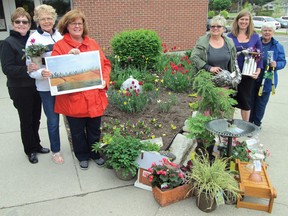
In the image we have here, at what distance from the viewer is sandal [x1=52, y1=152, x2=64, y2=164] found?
369cm

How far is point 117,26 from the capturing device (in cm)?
1001

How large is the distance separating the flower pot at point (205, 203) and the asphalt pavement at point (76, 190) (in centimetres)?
6

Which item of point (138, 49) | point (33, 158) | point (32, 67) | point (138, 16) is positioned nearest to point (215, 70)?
point (32, 67)

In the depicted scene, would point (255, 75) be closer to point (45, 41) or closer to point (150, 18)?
point (45, 41)

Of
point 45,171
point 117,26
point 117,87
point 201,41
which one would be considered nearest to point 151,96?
point 117,87

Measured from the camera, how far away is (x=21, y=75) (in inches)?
123

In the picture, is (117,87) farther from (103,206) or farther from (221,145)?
(103,206)

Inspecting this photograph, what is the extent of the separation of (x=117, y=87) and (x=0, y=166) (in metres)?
3.02

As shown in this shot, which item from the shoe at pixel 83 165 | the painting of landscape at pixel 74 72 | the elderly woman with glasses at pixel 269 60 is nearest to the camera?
the painting of landscape at pixel 74 72

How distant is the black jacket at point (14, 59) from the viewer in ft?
10.1

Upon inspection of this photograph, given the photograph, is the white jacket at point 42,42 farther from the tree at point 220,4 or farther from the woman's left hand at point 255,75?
the tree at point 220,4

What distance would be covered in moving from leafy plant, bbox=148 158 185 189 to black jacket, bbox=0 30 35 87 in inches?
71.2

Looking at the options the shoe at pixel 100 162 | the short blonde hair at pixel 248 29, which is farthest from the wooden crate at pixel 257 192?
the short blonde hair at pixel 248 29

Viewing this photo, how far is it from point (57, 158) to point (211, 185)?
2.06m
